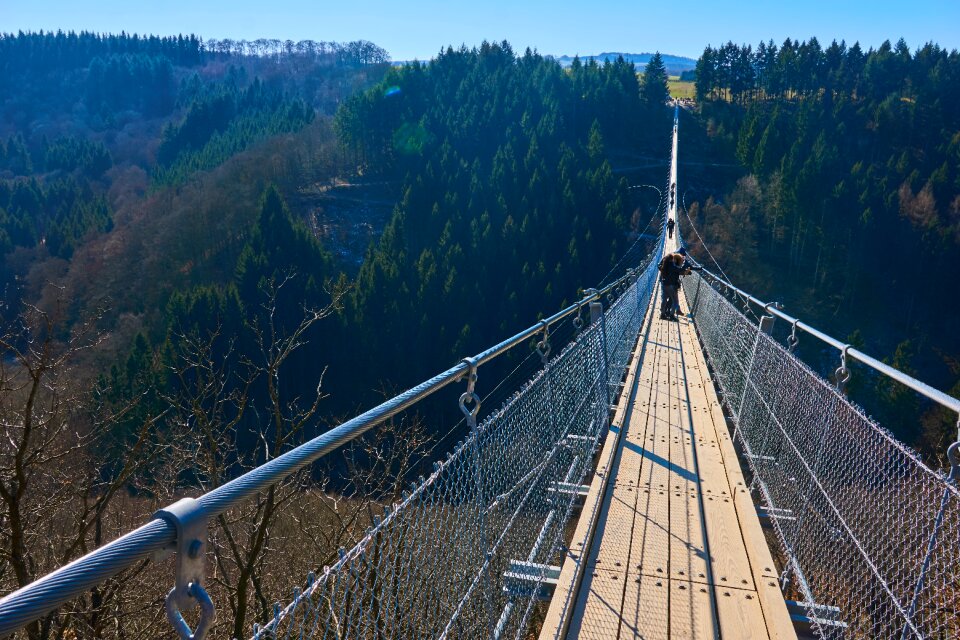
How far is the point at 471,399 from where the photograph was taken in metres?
1.99

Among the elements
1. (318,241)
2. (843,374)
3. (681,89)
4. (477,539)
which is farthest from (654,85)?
(477,539)

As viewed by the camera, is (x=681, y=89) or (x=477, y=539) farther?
(x=681, y=89)

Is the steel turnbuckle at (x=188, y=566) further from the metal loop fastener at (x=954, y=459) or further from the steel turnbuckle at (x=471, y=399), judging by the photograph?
the metal loop fastener at (x=954, y=459)

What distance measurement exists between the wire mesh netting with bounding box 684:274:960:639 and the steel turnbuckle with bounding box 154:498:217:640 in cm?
167

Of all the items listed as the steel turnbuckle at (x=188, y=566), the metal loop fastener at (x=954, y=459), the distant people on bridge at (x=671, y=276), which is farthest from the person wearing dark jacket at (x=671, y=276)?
the steel turnbuckle at (x=188, y=566)

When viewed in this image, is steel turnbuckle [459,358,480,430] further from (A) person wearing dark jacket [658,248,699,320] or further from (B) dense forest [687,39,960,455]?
(B) dense forest [687,39,960,455]

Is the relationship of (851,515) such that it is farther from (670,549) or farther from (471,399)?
(471,399)

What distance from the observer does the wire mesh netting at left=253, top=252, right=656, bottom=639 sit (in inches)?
54.7

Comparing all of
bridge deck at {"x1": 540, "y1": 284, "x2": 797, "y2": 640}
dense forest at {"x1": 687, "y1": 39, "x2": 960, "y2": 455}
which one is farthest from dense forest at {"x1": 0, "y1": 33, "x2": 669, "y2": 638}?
dense forest at {"x1": 687, "y1": 39, "x2": 960, "y2": 455}

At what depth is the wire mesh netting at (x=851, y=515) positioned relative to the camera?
1.86 meters

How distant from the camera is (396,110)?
51594mm

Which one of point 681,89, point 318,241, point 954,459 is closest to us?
point 954,459

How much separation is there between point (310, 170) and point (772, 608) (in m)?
51.6

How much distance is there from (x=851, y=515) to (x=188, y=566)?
2.37m
